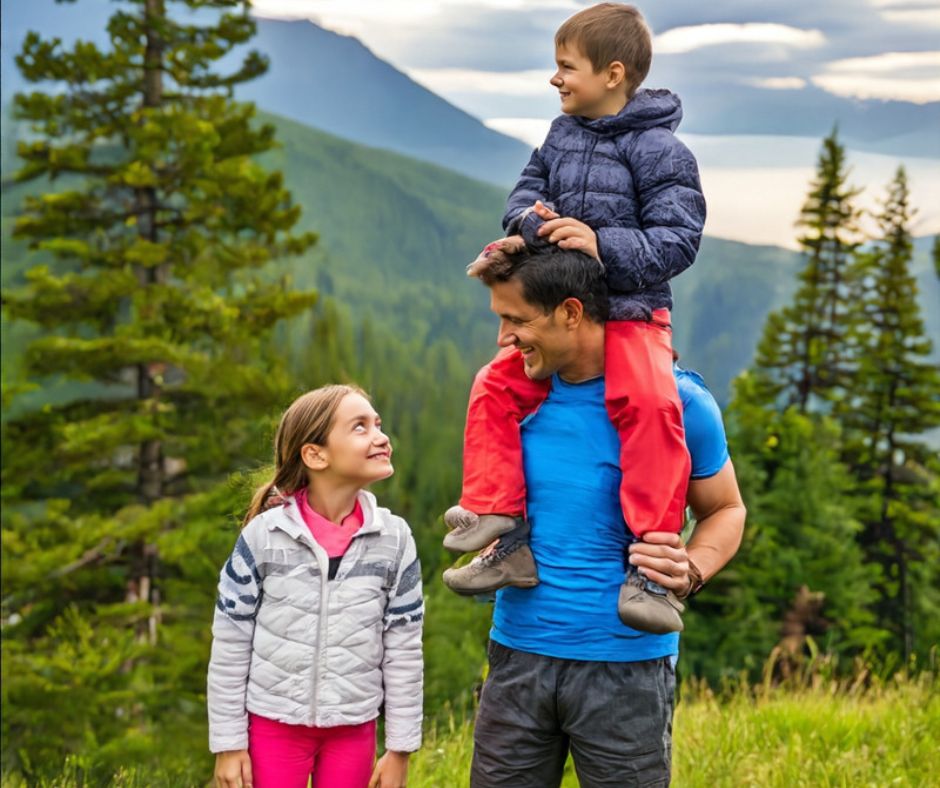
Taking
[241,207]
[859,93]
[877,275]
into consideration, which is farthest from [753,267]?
[241,207]

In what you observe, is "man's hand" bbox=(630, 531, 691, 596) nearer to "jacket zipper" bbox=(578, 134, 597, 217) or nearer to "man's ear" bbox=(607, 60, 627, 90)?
"jacket zipper" bbox=(578, 134, 597, 217)

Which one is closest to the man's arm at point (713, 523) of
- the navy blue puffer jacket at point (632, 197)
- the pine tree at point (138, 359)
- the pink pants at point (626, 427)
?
the pink pants at point (626, 427)

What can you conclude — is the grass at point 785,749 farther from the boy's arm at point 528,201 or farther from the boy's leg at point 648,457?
the boy's arm at point 528,201

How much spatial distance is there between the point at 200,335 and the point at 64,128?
4832 millimetres

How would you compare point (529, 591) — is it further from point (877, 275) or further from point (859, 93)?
point (859, 93)

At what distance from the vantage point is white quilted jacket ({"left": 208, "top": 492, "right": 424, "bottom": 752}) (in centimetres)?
296

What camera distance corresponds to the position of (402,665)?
9.93 ft

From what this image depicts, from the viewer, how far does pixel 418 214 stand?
132 meters

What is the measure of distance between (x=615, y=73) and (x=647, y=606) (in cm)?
122

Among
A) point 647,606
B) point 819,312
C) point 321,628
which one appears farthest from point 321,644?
point 819,312

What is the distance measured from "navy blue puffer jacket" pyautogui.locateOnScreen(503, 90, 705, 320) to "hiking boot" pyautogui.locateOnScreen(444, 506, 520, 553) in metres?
0.53

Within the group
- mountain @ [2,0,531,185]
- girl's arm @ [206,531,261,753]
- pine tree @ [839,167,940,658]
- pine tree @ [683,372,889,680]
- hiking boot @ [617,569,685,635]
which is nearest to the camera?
hiking boot @ [617,569,685,635]

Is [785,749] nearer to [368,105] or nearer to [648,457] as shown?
[648,457]

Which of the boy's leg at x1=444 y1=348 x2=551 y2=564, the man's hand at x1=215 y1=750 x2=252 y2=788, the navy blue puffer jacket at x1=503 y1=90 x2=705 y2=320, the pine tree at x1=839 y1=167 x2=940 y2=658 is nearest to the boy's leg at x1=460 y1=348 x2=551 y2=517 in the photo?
the boy's leg at x1=444 y1=348 x2=551 y2=564
